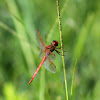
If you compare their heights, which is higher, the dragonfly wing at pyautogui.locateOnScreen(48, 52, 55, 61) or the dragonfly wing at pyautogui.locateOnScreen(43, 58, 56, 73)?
the dragonfly wing at pyautogui.locateOnScreen(48, 52, 55, 61)

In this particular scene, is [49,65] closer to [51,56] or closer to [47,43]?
[51,56]

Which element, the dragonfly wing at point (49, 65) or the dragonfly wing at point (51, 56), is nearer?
the dragonfly wing at point (49, 65)

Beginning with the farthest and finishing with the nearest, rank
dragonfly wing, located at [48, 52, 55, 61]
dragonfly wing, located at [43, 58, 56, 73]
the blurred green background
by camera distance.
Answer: the blurred green background < dragonfly wing, located at [48, 52, 55, 61] < dragonfly wing, located at [43, 58, 56, 73]

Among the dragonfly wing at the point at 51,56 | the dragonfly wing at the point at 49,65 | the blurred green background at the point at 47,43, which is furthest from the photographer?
the blurred green background at the point at 47,43

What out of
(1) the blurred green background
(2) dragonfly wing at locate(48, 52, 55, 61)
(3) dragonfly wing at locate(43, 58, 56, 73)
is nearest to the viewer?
(3) dragonfly wing at locate(43, 58, 56, 73)

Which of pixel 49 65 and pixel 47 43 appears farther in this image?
pixel 47 43

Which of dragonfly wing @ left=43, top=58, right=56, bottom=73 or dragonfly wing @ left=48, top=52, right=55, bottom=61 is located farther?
dragonfly wing @ left=48, top=52, right=55, bottom=61

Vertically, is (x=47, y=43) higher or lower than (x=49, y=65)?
higher

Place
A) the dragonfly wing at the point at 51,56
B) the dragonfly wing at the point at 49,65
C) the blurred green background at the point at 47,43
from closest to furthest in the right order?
1. the dragonfly wing at the point at 49,65
2. the dragonfly wing at the point at 51,56
3. the blurred green background at the point at 47,43

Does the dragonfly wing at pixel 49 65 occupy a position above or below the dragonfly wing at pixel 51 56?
below

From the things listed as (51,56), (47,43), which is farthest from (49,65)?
Answer: (47,43)
